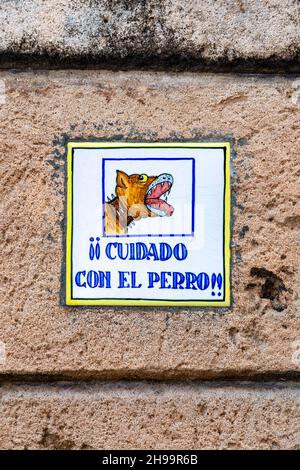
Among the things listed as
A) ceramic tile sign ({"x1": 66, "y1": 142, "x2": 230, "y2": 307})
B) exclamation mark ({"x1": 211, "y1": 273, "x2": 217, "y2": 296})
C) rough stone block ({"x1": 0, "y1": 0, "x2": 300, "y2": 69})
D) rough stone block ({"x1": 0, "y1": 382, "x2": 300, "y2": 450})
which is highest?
rough stone block ({"x1": 0, "y1": 0, "x2": 300, "y2": 69})

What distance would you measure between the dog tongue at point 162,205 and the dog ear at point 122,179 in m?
0.07

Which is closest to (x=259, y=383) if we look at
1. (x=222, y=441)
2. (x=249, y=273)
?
(x=222, y=441)

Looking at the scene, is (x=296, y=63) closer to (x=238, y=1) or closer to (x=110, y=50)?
(x=238, y=1)

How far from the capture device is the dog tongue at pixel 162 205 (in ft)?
4.23

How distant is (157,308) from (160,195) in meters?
0.26

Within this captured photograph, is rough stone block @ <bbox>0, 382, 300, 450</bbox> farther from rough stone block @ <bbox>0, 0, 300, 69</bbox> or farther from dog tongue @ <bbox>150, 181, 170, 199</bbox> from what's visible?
rough stone block @ <bbox>0, 0, 300, 69</bbox>

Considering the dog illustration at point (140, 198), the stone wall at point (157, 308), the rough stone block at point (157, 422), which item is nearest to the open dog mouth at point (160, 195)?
the dog illustration at point (140, 198)

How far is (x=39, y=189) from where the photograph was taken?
51.4 inches

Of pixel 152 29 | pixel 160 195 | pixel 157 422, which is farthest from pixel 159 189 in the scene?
pixel 157 422

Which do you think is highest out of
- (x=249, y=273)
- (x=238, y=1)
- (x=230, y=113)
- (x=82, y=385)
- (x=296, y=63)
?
(x=238, y=1)

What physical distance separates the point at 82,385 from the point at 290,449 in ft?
1.66

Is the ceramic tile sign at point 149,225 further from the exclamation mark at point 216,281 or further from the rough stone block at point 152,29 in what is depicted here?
the rough stone block at point 152,29

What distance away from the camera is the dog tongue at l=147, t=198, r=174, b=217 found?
1290 millimetres

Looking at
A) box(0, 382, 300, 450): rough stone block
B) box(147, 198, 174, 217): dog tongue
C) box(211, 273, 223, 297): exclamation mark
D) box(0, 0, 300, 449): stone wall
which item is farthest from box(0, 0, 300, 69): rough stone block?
box(0, 382, 300, 450): rough stone block
